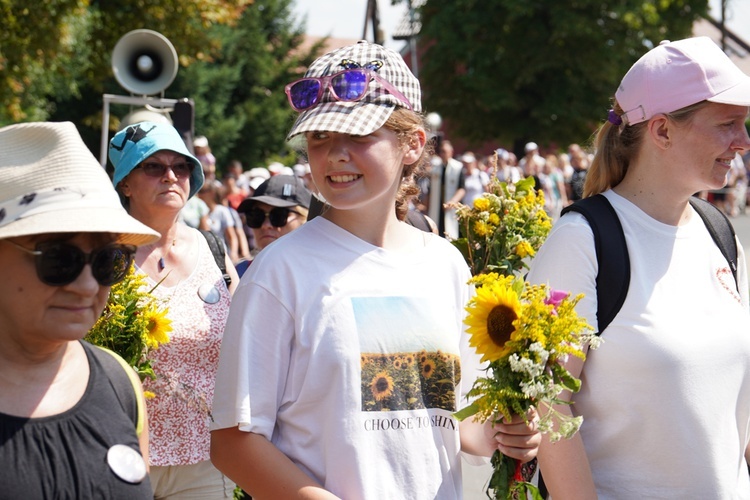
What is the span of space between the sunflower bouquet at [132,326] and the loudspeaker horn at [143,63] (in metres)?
8.02

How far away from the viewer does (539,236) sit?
5.47m

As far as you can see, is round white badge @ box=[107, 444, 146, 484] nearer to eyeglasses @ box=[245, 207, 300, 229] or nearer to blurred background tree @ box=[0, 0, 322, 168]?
eyeglasses @ box=[245, 207, 300, 229]

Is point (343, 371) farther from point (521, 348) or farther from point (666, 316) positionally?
point (666, 316)

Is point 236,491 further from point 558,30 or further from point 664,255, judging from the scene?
point 558,30

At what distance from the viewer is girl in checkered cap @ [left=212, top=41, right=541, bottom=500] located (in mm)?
2562

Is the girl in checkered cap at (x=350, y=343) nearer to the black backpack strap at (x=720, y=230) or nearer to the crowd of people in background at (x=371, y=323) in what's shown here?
the crowd of people in background at (x=371, y=323)

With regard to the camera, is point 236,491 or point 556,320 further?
point 236,491

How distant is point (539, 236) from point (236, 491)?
7.19 ft

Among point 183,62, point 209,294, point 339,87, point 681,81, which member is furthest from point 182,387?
point 183,62

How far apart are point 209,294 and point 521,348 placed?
1946 mm

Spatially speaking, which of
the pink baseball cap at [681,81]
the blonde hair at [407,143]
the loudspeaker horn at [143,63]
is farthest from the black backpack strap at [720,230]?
the loudspeaker horn at [143,63]

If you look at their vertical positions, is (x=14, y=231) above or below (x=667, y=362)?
above

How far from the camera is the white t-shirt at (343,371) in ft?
8.41

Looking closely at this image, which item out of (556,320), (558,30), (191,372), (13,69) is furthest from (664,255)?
(558,30)
